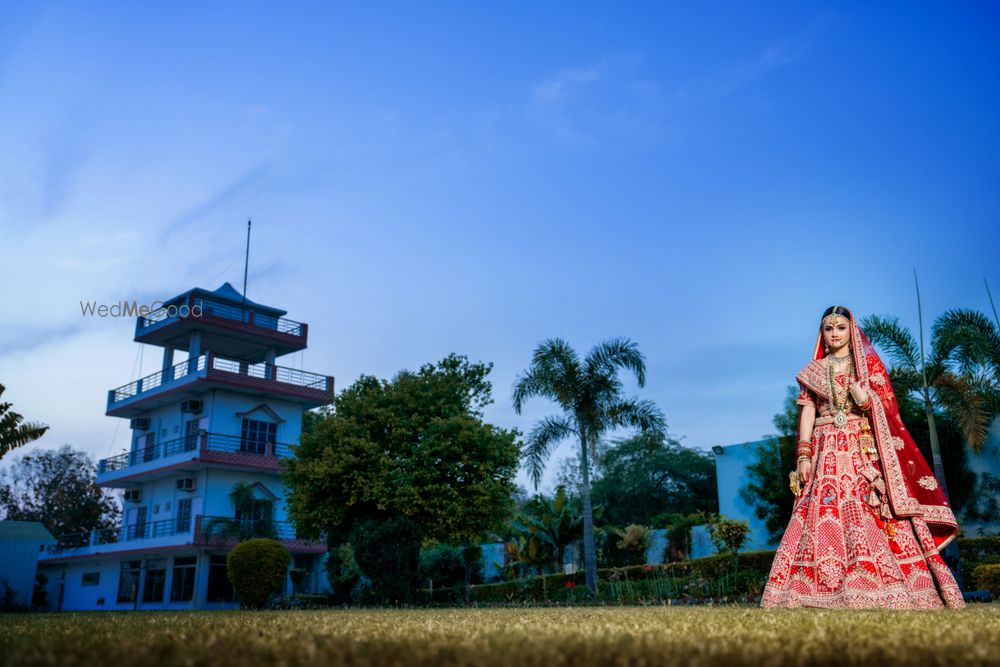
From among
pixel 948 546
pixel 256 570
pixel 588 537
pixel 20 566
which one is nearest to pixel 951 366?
pixel 948 546

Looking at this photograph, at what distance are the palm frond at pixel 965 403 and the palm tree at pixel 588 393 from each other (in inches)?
299

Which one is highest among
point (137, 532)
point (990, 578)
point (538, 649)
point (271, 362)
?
point (271, 362)

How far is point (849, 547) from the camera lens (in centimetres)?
781

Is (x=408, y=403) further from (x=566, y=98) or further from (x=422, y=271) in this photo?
(x=566, y=98)

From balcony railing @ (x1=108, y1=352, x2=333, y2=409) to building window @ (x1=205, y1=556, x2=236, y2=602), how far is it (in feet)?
27.6

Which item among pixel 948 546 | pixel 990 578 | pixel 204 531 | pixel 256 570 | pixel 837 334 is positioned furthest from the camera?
pixel 204 531

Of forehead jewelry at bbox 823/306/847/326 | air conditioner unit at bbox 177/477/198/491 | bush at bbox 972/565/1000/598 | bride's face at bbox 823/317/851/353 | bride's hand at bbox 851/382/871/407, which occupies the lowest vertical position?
bush at bbox 972/565/1000/598

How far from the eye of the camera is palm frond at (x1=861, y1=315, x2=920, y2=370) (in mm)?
21922

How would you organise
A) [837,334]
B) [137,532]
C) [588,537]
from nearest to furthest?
1. [837,334]
2. [588,537]
3. [137,532]

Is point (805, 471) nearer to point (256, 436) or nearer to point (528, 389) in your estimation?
point (528, 389)

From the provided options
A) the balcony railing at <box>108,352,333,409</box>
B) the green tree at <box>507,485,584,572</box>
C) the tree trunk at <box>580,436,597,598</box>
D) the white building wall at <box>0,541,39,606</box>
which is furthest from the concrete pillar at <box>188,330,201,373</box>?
the tree trunk at <box>580,436,597,598</box>

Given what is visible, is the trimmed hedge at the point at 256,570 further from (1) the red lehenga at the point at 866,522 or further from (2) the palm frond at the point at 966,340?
(2) the palm frond at the point at 966,340

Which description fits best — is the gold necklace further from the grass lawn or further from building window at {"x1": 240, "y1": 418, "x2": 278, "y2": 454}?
building window at {"x1": 240, "y1": 418, "x2": 278, "y2": 454}

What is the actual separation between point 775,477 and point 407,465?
54.4ft
